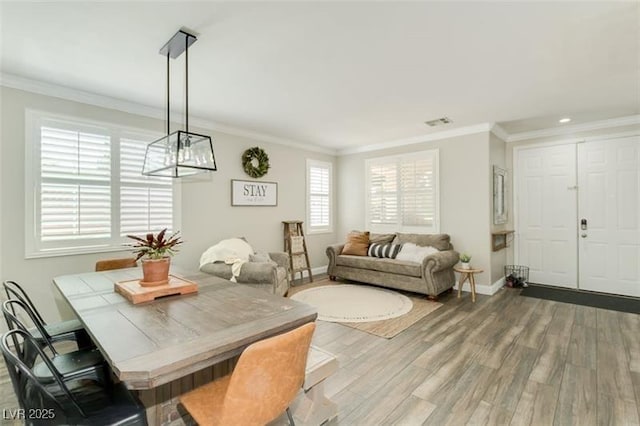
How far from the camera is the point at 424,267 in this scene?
4.27 m

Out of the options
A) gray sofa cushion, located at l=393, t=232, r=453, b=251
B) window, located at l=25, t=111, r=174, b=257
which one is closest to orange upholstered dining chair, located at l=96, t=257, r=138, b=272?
window, located at l=25, t=111, r=174, b=257

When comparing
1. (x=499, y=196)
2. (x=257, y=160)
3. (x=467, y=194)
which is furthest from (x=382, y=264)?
(x=257, y=160)

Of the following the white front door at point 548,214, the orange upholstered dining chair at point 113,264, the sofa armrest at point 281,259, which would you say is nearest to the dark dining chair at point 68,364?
the orange upholstered dining chair at point 113,264

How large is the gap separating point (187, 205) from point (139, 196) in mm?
605

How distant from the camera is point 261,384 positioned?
1164 millimetres

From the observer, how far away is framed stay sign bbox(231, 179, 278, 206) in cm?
475

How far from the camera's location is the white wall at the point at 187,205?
115 inches

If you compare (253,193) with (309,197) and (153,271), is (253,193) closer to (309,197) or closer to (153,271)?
(309,197)

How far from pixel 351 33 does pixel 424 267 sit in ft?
10.4

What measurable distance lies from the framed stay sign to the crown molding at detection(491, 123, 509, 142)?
3551 millimetres

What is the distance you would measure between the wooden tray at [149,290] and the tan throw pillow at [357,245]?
352 centimetres

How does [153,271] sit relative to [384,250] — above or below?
above

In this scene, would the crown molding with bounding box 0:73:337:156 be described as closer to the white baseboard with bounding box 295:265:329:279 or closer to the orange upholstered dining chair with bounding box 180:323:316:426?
the white baseboard with bounding box 295:265:329:279

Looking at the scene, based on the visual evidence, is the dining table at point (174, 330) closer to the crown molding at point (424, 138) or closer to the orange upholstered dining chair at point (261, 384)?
the orange upholstered dining chair at point (261, 384)
